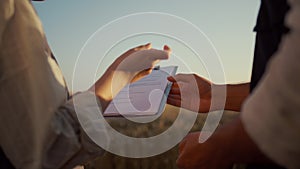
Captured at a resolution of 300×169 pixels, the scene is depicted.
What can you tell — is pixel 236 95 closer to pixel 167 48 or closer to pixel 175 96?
pixel 175 96

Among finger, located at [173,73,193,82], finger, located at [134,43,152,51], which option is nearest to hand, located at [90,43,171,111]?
finger, located at [134,43,152,51]

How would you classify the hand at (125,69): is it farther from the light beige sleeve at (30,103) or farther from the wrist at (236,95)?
the wrist at (236,95)

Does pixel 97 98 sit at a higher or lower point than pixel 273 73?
lower

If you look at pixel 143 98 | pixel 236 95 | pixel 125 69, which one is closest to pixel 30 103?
pixel 125 69

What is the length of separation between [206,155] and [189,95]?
0.55 meters

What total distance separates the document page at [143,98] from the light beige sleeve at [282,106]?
40 centimetres

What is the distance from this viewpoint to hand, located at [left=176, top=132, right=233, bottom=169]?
0.67m

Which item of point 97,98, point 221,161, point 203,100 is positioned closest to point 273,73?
point 221,161

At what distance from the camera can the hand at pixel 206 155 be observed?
0.67 metres

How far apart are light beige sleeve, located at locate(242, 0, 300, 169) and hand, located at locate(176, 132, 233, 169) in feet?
0.40

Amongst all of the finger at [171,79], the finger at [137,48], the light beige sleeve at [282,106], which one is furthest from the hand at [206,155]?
the finger at [171,79]

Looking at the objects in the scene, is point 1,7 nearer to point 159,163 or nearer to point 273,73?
point 273,73

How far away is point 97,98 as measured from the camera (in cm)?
80

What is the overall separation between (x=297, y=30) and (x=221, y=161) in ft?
0.89
